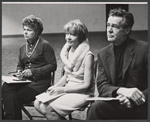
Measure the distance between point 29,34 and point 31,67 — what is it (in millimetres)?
394

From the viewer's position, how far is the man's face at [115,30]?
3.29 m

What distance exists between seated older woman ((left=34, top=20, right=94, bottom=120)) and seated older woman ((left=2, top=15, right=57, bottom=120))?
22 centimetres

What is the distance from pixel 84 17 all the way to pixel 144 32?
703 mm

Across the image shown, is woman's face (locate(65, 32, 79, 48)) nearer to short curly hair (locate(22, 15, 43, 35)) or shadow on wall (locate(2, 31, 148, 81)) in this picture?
shadow on wall (locate(2, 31, 148, 81))

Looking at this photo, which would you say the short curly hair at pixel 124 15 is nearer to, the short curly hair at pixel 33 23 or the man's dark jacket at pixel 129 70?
the man's dark jacket at pixel 129 70

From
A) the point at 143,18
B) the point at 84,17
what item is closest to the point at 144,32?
the point at 143,18

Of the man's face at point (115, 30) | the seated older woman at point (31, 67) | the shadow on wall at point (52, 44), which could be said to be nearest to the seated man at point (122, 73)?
the man's face at point (115, 30)

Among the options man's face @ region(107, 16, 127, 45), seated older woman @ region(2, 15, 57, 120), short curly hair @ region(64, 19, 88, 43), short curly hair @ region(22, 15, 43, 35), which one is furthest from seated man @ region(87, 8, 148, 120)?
short curly hair @ region(22, 15, 43, 35)

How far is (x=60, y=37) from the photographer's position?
3.59 m

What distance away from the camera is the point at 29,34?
3.66 m

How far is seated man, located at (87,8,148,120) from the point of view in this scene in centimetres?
322

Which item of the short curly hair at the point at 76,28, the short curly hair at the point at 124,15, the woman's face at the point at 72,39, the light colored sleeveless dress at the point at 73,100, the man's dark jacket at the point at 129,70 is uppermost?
the short curly hair at the point at 124,15

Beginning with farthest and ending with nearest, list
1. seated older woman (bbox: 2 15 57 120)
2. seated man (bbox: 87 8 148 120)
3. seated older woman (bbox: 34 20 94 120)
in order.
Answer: seated older woman (bbox: 2 15 57 120), seated older woman (bbox: 34 20 94 120), seated man (bbox: 87 8 148 120)

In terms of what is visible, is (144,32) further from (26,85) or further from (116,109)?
(26,85)
